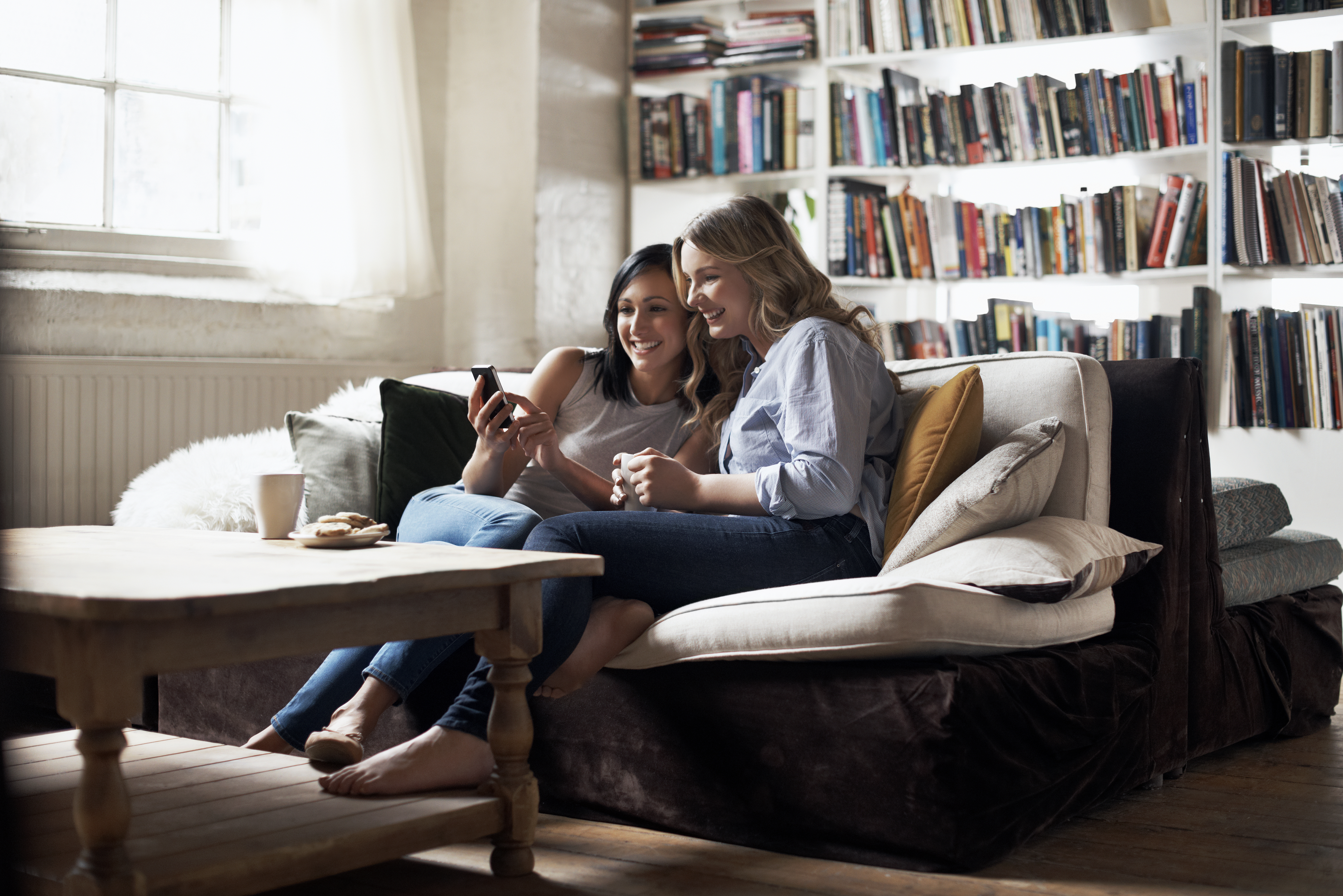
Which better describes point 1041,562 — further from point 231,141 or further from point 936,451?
point 231,141

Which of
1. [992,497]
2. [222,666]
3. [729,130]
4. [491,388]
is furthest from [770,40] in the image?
[222,666]

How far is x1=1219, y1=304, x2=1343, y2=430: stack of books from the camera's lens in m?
3.50

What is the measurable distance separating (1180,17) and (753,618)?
2795mm

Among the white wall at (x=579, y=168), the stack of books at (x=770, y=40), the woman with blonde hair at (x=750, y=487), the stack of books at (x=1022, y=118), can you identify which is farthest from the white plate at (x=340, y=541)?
the stack of books at (x=770, y=40)

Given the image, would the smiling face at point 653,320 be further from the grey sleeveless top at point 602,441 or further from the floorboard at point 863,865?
the floorboard at point 863,865

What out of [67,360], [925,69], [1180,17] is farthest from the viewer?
[925,69]

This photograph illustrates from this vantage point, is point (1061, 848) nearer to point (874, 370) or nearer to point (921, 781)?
point (921, 781)

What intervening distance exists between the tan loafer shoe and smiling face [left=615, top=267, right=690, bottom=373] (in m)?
0.91

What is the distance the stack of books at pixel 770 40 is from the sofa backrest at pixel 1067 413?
2.25m

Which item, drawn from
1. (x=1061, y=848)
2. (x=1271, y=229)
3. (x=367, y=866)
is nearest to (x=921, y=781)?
(x=1061, y=848)

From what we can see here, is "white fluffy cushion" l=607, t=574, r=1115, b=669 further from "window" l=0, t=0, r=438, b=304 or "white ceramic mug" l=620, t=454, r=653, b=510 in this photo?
"window" l=0, t=0, r=438, b=304

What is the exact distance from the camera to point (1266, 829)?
6.49 ft

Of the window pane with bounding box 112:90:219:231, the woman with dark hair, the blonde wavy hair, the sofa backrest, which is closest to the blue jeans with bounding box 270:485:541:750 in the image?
the woman with dark hair

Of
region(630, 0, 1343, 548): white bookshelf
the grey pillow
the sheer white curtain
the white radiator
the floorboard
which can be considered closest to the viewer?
the floorboard
